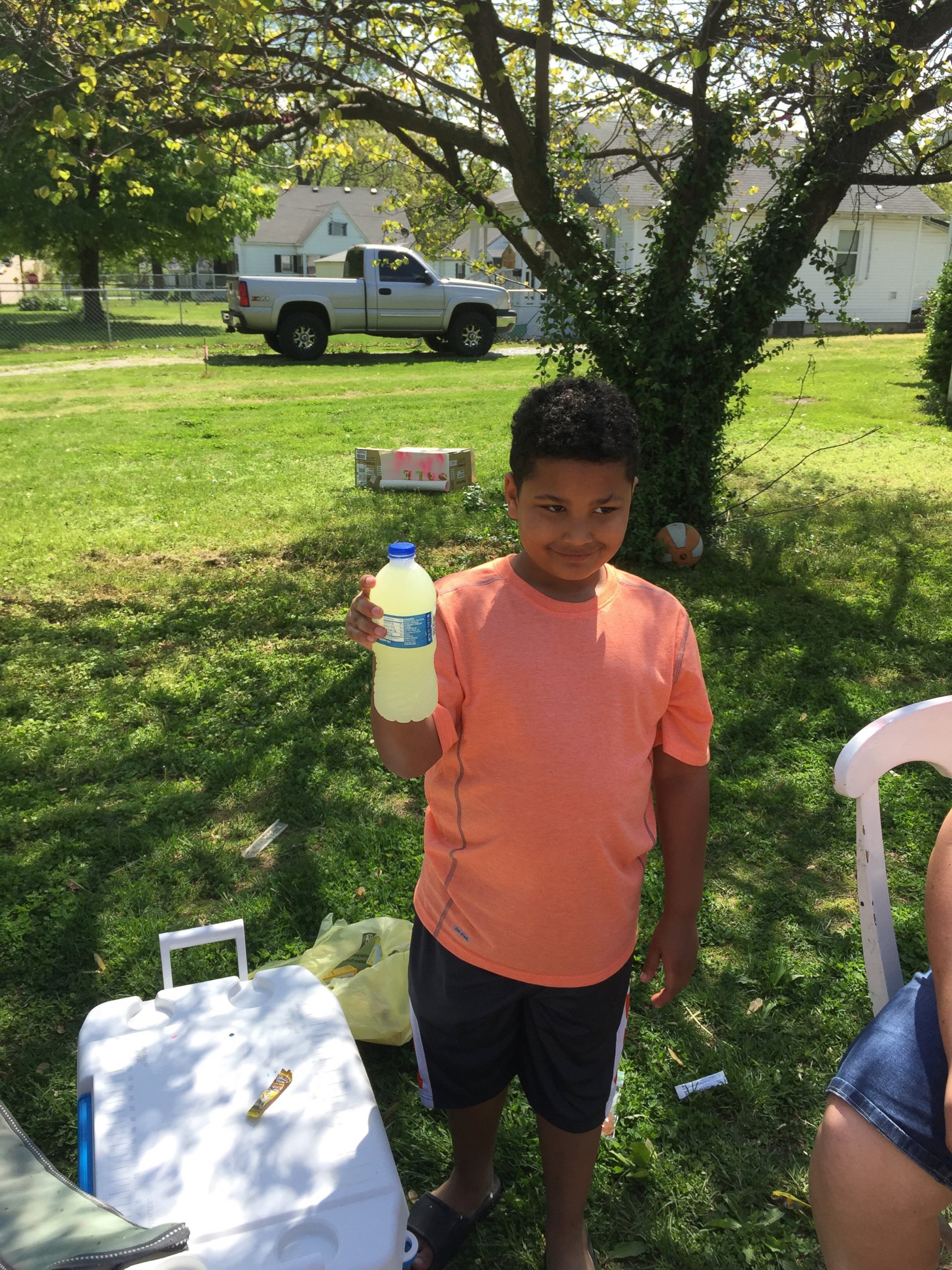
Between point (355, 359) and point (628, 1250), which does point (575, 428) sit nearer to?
point (628, 1250)

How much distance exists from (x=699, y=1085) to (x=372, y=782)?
1837 mm

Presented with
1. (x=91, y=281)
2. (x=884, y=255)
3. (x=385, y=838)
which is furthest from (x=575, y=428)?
(x=91, y=281)

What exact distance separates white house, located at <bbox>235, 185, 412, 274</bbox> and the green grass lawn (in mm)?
41151

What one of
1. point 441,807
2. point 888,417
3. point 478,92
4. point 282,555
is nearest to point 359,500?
point 282,555

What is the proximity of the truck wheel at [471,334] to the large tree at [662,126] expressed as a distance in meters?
13.4

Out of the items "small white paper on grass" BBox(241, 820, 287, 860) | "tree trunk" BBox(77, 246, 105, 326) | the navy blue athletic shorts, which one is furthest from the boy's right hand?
"tree trunk" BBox(77, 246, 105, 326)

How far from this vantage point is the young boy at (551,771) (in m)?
1.70

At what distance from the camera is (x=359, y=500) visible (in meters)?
8.31

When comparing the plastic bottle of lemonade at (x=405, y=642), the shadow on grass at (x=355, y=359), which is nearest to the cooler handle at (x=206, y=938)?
the plastic bottle of lemonade at (x=405, y=642)

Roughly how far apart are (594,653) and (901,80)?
14.4 ft

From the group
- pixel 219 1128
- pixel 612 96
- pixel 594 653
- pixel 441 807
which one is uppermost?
pixel 612 96

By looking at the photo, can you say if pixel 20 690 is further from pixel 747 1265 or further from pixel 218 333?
pixel 218 333

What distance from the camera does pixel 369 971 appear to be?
8.68ft

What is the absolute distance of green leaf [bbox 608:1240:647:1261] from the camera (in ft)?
6.81
